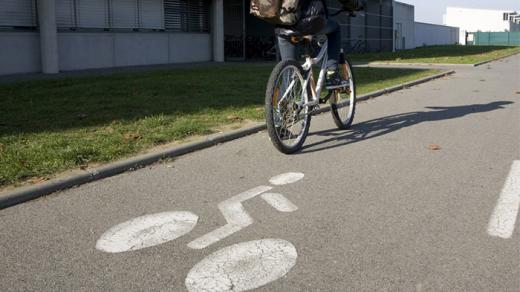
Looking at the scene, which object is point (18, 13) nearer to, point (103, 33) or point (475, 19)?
point (103, 33)

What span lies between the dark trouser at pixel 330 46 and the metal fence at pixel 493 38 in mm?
78723

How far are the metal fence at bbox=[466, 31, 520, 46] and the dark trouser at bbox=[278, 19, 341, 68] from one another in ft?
258

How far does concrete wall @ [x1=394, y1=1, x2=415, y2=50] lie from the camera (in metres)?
46.7

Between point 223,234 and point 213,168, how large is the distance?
1.79 meters

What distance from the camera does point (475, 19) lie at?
101 meters

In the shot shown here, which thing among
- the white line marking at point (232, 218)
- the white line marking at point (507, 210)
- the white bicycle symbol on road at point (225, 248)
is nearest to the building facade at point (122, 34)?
the white line marking at point (507, 210)

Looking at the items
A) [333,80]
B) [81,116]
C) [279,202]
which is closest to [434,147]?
[333,80]

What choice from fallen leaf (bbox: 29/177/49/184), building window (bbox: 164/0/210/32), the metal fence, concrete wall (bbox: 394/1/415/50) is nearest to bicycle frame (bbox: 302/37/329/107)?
fallen leaf (bbox: 29/177/49/184)

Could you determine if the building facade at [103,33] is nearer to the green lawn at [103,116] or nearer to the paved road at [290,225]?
the green lawn at [103,116]

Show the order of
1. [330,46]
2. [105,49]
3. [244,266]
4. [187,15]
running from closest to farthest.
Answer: [244,266], [330,46], [105,49], [187,15]

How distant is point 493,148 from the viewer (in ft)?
21.1

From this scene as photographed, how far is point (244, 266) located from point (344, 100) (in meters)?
4.34

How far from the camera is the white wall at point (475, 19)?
3954 inches

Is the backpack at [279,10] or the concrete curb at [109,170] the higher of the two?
the backpack at [279,10]
